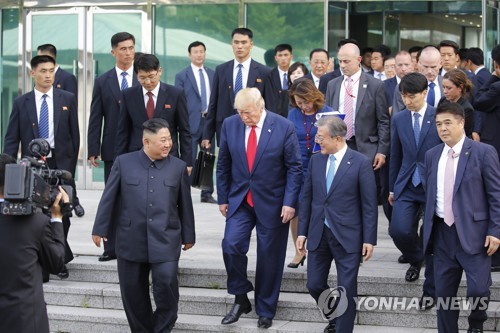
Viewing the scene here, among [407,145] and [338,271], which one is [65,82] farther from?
[338,271]

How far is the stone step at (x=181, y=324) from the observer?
28.9ft

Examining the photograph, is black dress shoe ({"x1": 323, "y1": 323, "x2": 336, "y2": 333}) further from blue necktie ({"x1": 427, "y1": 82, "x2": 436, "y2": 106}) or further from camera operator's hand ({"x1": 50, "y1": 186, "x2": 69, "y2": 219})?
camera operator's hand ({"x1": 50, "y1": 186, "x2": 69, "y2": 219})

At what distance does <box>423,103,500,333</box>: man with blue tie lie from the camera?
7.79m

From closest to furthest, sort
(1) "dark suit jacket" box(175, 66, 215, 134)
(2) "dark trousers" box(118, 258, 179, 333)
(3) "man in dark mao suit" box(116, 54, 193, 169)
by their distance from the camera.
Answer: (2) "dark trousers" box(118, 258, 179, 333)
(3) "man in dark mao suit" box(116, 54, 193, 169)
(1) "dark suit jacket" box(175, 66, 215, 134)

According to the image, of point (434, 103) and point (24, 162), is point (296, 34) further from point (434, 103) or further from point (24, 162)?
point (24, 162)

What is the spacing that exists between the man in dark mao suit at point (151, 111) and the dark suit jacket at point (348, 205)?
1876 millimetres

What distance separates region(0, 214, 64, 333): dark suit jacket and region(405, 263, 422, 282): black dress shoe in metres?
3.53

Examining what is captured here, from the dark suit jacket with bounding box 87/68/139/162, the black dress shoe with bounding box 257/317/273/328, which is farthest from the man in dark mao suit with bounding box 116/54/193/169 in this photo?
the black dress shoe with bounding box 257/317/273/328

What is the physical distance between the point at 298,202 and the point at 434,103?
1.76 m

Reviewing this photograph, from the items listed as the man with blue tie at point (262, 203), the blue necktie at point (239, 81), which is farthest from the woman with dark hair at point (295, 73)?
the man with blue tie at point (262, 203)

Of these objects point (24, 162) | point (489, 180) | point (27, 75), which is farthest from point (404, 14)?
point (24, 162)

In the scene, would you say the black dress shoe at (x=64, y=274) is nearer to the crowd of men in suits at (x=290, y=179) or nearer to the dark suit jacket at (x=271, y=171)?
the crowd of men in suits at (x=290, y=179)

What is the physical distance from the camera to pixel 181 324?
915cm

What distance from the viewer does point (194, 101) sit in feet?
47.9
